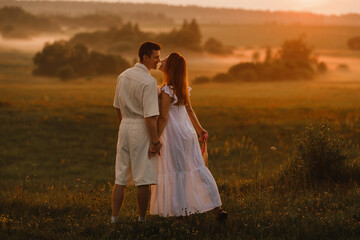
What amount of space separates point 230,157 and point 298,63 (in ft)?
232

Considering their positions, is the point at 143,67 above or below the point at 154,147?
above

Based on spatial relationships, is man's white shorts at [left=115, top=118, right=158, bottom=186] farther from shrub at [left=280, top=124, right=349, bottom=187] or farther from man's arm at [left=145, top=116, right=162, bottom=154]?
shrub at [left=280, top=124, right=349, bottom=187]

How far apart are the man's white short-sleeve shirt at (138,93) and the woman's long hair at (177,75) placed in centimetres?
30

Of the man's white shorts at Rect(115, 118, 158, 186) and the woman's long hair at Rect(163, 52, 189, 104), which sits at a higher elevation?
the woman's long hair at Rect(163, 52, 189, 104)

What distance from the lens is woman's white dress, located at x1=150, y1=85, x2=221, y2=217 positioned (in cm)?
588

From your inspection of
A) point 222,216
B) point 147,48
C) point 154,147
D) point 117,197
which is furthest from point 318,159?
point 147,48

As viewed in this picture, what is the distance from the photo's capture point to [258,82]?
74625mm

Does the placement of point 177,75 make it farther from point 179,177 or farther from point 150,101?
point 179,177

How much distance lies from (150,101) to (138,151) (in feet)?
2.16

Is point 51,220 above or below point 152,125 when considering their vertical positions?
below

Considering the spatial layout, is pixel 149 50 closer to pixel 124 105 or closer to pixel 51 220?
pixel 124 105

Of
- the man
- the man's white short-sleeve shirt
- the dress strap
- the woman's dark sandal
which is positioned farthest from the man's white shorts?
the woman's dark sandal

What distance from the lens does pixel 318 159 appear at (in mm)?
8383

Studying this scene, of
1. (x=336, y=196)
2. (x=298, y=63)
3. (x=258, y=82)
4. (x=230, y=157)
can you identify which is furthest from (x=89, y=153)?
(x=298, y=63)
